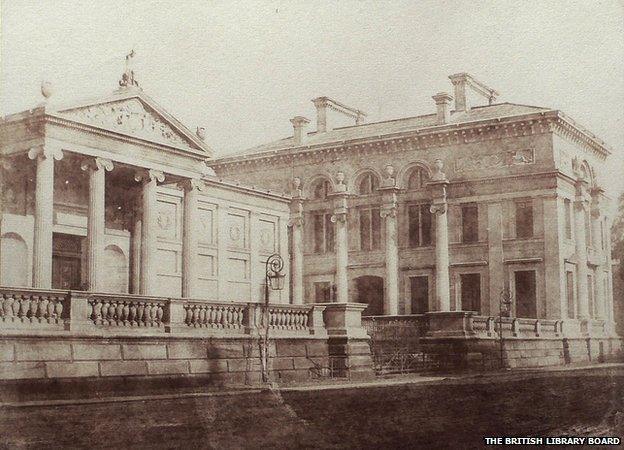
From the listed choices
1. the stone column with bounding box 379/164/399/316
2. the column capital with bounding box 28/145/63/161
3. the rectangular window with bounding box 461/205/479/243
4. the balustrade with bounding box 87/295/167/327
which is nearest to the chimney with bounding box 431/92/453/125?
the stone column with bounding box 379/164/399/316

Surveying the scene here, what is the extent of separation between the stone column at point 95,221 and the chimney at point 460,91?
382 inches

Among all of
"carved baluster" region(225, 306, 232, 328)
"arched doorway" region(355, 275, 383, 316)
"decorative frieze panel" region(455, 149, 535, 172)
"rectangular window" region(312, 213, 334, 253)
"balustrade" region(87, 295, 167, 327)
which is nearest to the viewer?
"balustrade" region(87, 295, 167, 327)

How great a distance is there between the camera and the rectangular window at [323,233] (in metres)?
36.5

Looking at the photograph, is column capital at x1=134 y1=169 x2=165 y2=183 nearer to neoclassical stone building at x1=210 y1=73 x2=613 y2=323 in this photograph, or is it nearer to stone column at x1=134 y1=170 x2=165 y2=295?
stone column at x1=134 y1=170 x2=165 y2=295

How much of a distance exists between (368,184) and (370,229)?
1.93m

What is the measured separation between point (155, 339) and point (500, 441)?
665cm

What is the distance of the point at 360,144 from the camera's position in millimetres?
35031

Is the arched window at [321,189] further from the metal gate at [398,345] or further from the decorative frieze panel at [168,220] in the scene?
the metal gate at [398,345]

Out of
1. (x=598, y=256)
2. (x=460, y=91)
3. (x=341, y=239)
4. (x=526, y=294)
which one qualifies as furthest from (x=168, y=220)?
(x=598, y=256)

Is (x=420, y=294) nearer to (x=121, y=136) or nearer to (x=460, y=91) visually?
(x=460, y=91)

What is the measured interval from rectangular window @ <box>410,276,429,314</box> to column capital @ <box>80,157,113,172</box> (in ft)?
52.2

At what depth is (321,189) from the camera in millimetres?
36531

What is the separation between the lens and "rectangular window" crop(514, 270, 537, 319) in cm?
3181

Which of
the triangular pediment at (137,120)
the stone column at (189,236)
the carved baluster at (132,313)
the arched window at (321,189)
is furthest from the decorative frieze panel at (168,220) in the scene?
the carved baluster at (132,313)
